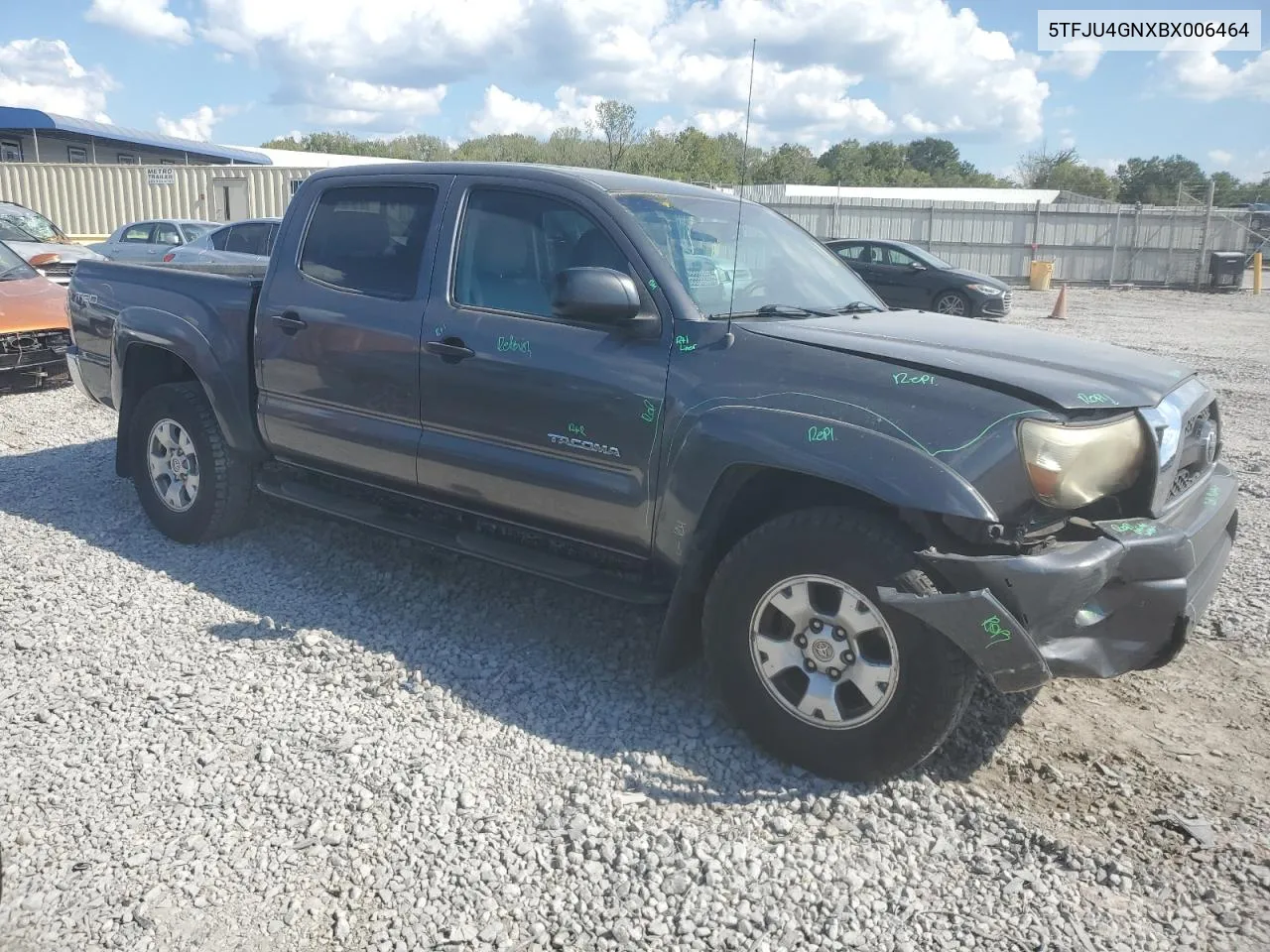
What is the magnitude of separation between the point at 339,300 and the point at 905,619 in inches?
115

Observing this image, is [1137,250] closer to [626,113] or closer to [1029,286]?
[1029,286]

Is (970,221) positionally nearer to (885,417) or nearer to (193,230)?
(193,230)

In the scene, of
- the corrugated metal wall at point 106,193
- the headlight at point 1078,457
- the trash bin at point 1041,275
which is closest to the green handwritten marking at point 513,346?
the headlight at point 1078,457

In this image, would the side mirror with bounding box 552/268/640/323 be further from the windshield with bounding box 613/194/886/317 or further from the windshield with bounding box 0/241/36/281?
the windshield with bounding box 0/241/36/281

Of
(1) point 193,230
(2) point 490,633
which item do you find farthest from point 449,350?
(1) point 193,230

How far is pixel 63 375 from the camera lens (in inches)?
383

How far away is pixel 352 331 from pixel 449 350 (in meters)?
0.63

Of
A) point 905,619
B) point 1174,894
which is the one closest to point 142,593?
point 905,619

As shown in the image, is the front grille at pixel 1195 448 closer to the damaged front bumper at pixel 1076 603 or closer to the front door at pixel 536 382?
the damaged front bumper at pixel 1076 603

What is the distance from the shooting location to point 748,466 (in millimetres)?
3426

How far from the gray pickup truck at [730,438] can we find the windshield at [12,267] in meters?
5.93

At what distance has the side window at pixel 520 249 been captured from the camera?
400 cm

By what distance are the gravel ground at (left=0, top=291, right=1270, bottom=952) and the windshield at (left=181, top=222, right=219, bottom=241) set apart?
13144 mm

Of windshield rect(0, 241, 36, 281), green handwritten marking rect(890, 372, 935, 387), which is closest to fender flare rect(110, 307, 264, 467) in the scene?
green handwritten marking rect(890, 372, 935, 387)
